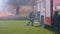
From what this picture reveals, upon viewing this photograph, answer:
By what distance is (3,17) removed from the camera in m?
15.2

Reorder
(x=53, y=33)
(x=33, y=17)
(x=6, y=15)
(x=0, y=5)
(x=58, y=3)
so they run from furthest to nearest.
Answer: (x=0, y=5) → (x=6, y=15) → (x=33, y=17) → (x=53, y=33) → (x=58, y=3)

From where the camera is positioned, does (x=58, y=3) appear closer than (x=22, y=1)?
Yes

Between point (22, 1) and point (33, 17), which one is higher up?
point (22, 1)

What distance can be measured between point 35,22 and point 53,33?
4045 mm

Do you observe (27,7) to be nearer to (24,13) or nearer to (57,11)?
(24,13)

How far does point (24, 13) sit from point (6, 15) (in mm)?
1508

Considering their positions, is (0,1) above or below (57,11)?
above

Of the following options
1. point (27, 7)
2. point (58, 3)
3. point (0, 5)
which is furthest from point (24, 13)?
point (58, 3)

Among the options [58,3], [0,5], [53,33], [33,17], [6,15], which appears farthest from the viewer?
[0,5]

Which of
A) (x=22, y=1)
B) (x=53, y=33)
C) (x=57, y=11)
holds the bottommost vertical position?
(x=53, y=33)

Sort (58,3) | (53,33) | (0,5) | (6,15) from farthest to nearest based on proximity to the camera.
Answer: (0,5) → (6,15) → (53,33) → (58,3)

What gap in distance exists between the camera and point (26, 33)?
6566 mm

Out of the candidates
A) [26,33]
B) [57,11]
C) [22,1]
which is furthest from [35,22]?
[22,1]

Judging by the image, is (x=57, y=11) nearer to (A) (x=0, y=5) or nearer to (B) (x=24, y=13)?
(B) (x=24, y=13)
